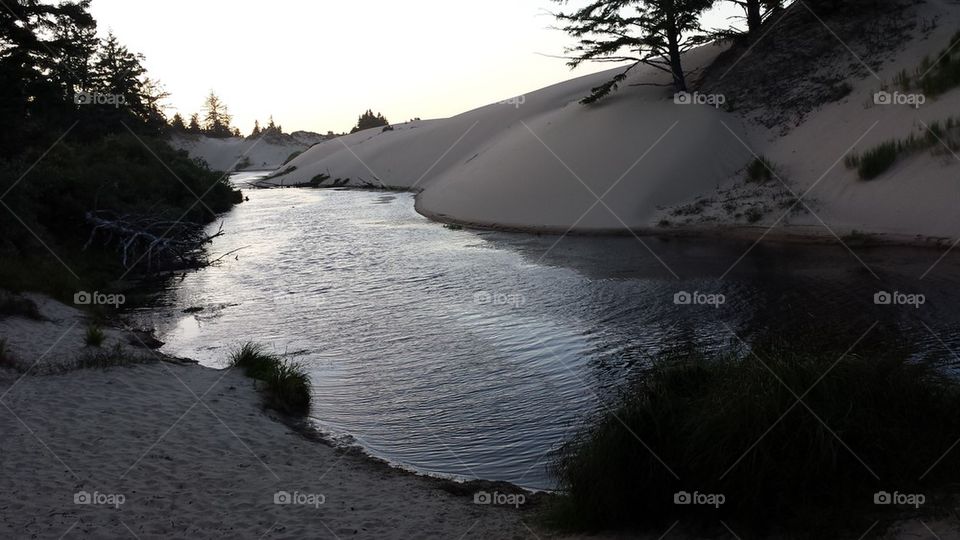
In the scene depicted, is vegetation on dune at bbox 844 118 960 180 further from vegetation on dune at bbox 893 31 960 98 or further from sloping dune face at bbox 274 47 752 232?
sloping dune face at bbox 274 47 752 232

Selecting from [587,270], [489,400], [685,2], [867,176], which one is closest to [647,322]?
[489,400]

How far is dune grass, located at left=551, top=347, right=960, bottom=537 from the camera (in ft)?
14.8

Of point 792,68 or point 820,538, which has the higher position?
point 792,68

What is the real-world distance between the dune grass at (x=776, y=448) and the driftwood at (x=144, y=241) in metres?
15.7

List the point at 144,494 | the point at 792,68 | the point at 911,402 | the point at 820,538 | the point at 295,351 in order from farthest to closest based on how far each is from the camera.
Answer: the point at 792,68
the point at 295,351
the point at 144,494
the point at 911,402
the point at 820,538

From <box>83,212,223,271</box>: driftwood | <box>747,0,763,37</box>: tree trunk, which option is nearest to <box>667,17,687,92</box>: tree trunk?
<box>747,0,763,37</box>: tree trunk

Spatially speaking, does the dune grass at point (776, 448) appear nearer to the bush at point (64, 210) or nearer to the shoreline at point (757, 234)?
the bush at point (64, 210)

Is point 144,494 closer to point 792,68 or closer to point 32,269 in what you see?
point 32,269

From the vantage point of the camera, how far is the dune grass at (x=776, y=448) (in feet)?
14.8

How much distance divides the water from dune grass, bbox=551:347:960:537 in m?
1.67

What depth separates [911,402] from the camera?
192 inches

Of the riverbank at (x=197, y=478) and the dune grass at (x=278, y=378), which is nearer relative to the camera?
the riverbank at (x=197, y=478)

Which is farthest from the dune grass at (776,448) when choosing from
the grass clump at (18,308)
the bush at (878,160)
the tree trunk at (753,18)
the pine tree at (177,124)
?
the pine tree at (177,124)

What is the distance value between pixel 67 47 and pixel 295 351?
538 inches
